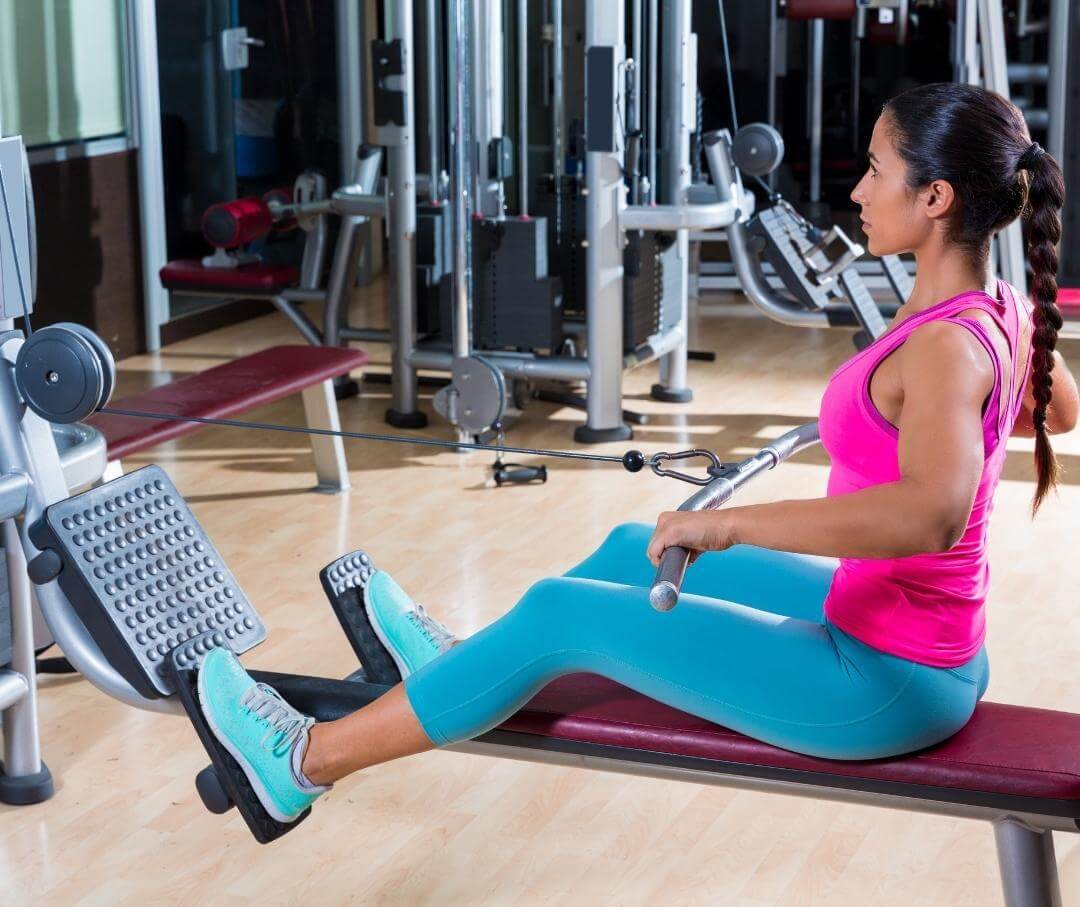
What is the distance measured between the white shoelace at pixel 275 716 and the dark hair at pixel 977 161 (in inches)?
34.3

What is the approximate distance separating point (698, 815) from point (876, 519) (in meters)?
0.93

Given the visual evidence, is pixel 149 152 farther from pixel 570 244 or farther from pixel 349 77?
pixel 570 244

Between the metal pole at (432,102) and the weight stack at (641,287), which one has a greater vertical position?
the metal pole at (432,102)

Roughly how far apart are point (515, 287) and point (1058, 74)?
7.59ft

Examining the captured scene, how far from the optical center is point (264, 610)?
9.84 ft

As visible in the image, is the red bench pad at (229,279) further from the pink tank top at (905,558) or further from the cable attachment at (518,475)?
the pink tank top at (905,558)

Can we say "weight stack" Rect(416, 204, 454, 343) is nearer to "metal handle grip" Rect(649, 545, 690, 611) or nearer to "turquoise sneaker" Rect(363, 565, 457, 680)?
"turquoise sneaker" Rect(363, 565, 457, 680)

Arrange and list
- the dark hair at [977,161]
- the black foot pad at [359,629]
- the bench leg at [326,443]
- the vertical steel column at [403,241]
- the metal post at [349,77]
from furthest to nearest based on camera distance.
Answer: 1. the metal post at [349,77]
2. the vertical steel column at [403,241]
3. the bench leg at [326,443]
4. the black foot pad at [359,629]
5. the dark hair at [977,161]

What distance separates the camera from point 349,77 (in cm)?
643

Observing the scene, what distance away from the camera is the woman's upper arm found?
1.35 metres

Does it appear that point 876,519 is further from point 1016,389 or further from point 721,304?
point 721,304

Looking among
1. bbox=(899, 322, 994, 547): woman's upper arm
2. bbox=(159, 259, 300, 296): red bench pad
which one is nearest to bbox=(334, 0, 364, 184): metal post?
bbox=(159, 259, 300, 296): red bench pad

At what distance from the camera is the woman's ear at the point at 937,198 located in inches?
57.2

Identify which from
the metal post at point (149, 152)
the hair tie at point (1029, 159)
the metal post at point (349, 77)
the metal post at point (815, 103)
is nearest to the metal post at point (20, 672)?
the hair tie at point (1029, 159)
